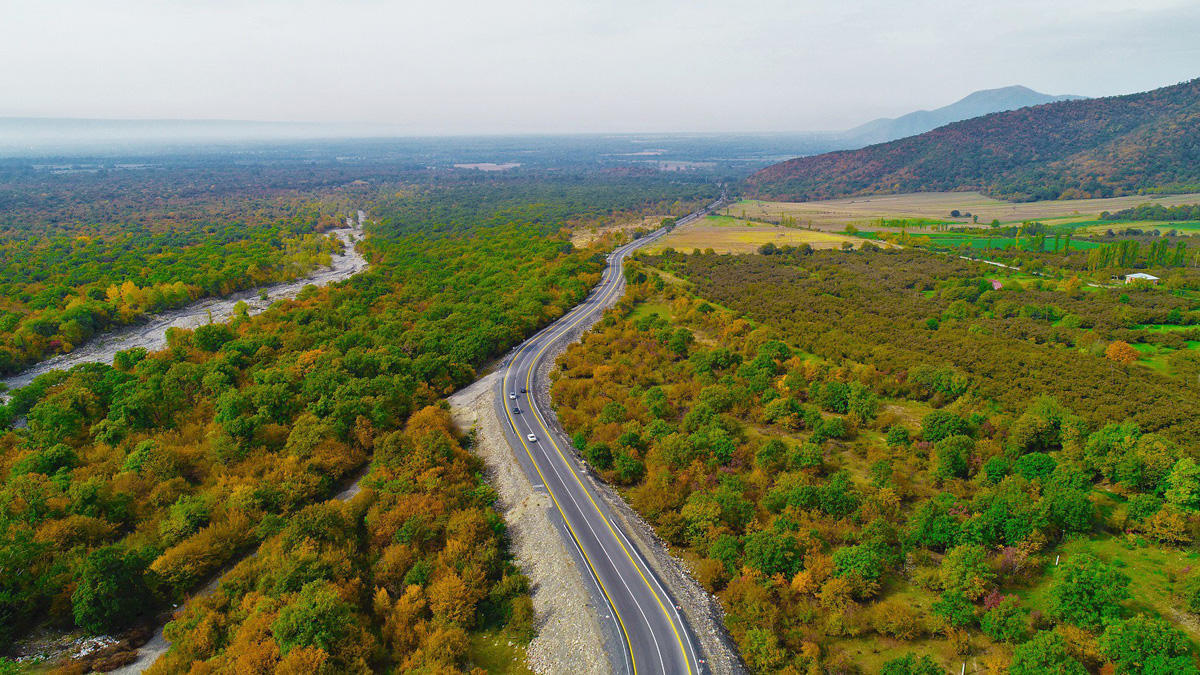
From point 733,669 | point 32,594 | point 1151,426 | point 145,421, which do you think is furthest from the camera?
point 145,421

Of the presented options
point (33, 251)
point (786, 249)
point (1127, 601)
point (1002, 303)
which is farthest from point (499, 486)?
point (33, 251)

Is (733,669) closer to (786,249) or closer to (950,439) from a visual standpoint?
(950,439)

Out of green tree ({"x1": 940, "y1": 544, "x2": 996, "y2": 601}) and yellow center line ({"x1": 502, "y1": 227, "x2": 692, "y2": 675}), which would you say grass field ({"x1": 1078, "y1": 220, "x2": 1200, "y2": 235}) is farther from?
yellow center line ({"x1": 502, "y1": 227, "x2": 692, "y2": 675})

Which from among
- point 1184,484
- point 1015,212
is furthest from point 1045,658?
point 1015,212

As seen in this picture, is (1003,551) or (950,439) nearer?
(1003,551)

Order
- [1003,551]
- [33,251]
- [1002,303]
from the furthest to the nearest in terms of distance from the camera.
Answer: [33,251]
[1002,303]
[1003,551]

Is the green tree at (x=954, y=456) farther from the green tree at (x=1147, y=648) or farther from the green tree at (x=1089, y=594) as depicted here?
the green tree at (x=1147, y=648)

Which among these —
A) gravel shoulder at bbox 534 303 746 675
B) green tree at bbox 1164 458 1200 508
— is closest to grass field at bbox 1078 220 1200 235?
green tree at bbox 1164 458 1200 508
